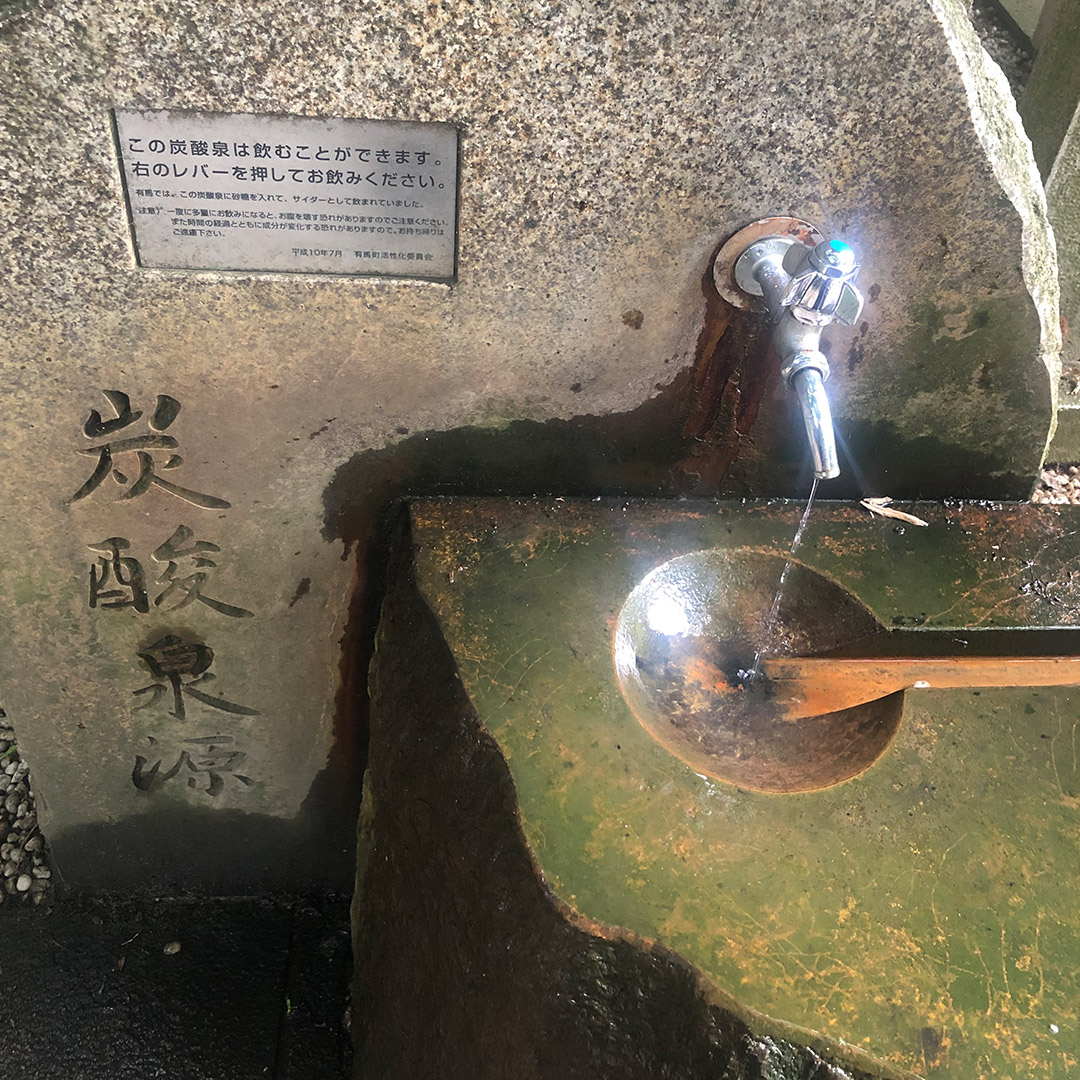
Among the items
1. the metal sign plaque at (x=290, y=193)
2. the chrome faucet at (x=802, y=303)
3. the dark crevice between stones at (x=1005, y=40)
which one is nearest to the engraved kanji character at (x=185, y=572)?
the metal sign plaque at (x=290, y=193)

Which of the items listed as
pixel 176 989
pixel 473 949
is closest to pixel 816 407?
pixel 473 949

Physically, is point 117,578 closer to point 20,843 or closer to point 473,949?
point 473,949

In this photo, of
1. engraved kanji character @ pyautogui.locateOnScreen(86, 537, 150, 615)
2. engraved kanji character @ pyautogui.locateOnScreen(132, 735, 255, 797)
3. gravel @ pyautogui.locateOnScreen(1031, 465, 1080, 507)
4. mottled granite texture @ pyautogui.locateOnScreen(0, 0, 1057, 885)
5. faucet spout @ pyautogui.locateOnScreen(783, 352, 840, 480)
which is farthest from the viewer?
gravel @ pyautogui.locateOnScreen(1031, 465, 1080, 507)

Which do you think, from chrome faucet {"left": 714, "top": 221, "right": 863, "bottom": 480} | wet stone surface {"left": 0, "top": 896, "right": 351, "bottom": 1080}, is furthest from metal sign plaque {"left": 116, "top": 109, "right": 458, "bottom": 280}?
wet stone surface {"left": 0, "top": 896, "right": 351, "bottom": 1080}

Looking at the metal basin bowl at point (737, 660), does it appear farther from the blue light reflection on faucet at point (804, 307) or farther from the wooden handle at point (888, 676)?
the blue light reflection on faucet at point (804, 307)

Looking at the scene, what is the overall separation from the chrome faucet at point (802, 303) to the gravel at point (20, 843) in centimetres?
274

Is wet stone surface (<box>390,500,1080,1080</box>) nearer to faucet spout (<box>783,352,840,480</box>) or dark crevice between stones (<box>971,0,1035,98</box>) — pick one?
faucet spout (<box>783,352,840,480</box>)

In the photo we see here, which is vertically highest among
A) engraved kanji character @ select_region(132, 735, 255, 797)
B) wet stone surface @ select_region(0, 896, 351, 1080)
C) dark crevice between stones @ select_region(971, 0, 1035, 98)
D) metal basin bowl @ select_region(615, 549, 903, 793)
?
dark crevice between stones @ select_region(971, 0, 1035, 98)

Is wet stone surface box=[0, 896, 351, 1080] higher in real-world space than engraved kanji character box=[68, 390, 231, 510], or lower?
lower

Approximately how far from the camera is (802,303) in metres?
1.54

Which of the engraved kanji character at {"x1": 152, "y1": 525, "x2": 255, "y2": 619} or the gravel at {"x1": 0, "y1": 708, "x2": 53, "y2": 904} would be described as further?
the gravel at {"x1": 0, "y1": 708, "x2": 53, "y2": 904}

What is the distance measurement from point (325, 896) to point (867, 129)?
9.27 ft

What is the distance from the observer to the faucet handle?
145 cm

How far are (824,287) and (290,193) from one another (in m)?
1.03
